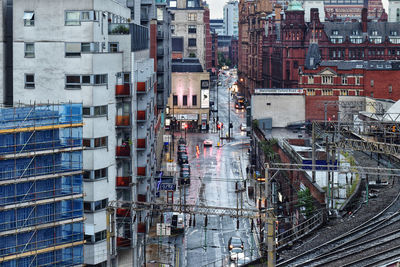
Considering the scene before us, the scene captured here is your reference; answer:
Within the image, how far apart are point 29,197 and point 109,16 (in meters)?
16.3

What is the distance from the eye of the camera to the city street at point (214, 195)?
212 feet

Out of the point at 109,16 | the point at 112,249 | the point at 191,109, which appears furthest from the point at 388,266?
the point at 191,109

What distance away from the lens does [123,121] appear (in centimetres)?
5366

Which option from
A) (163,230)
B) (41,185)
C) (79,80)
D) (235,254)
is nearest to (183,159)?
(163,230)

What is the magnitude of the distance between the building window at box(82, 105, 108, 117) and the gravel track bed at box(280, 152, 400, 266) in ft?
57.3

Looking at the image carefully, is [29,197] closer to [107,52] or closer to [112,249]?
[112,249]

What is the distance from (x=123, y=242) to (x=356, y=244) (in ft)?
52.0

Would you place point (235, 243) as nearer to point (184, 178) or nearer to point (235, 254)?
point (235, 254)

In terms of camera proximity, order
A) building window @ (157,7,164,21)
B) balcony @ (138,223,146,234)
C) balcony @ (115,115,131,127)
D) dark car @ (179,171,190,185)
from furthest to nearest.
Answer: building window @ (157,7,164,21) < dark car @ (179,171,190,185) < balcony @ (138,223,146,234) < balcony @ (115,115,131,127)

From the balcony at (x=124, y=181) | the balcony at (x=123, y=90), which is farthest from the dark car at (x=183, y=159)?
the balcony at (x=123, y=90)

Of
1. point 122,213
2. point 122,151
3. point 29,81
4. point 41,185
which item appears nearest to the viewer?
point 41,185

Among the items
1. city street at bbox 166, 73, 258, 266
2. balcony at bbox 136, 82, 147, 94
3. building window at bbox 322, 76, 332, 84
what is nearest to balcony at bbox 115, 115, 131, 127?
balcony at bbox 136, 82, 147, 94

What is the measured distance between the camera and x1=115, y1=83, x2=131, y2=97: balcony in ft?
171

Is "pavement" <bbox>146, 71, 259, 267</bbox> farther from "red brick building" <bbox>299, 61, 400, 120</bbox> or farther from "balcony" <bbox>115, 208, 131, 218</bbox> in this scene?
"red brick building" <bbox>299, 61, 400, 120</bbox>
